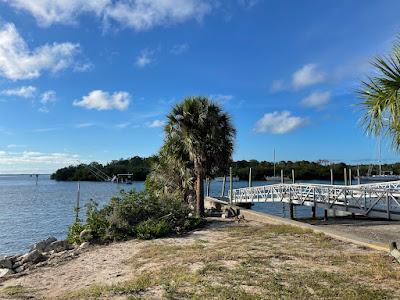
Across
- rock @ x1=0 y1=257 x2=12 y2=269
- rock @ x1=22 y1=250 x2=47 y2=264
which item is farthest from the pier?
rock @ x1=0 y1=257 x2=12 y2=269

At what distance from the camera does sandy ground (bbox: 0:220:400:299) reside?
6.68 meters

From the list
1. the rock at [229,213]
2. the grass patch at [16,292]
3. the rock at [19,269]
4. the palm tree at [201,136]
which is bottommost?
the rock at [19,269]

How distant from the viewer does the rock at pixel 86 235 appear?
13.7m

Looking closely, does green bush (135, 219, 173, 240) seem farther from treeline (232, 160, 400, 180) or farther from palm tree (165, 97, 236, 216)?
treeline (232, 160, 400, 180)

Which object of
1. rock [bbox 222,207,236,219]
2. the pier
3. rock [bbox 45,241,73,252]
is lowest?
rock [bbox 45,241,73,252]

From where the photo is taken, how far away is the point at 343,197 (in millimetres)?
21891

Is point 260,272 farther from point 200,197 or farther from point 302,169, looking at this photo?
point 302,169

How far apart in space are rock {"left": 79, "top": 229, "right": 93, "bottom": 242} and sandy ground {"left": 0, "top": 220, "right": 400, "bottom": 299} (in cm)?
152

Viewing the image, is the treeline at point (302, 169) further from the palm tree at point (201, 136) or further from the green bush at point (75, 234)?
the green bush at point (75, 234)

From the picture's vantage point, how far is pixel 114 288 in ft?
24.0

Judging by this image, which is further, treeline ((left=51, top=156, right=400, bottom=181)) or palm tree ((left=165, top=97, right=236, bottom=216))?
treeline ((left=51, top=156, right=400, bottom=181))

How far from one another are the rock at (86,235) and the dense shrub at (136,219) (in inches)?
4.2

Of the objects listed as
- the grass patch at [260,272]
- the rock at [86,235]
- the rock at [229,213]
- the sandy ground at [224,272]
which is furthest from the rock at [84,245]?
the rock at [229,213]

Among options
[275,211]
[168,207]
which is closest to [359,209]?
[168,207]
